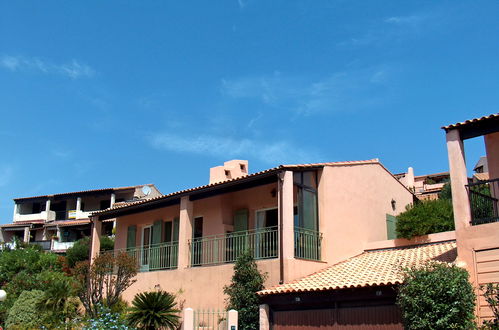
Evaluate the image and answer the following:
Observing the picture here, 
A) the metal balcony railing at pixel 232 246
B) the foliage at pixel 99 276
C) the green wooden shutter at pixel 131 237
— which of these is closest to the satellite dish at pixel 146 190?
the green wooden shutter at pixel 131 237

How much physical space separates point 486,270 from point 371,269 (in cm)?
359

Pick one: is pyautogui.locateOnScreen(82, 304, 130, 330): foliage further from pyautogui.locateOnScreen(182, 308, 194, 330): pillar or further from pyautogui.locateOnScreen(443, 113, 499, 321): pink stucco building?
pyautogui.locateOnScreen(443, 113, 499, 321): pink stucco building

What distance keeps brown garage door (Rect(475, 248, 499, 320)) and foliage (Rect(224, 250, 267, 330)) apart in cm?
602

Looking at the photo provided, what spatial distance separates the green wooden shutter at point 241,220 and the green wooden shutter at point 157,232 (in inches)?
174

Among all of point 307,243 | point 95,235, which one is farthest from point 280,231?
point 95,235

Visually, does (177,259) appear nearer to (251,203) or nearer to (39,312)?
(251,203)

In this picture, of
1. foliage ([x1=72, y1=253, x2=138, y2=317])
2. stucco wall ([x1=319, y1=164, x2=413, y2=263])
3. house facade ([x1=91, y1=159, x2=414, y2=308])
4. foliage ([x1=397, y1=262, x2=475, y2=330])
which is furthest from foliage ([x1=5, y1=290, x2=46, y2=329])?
foliage ([x1=397, y1=262, x2=475, y2=330])

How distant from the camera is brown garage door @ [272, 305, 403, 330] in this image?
517 inches

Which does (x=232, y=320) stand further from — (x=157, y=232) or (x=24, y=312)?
(x=24, y=312)

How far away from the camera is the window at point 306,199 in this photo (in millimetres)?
17469

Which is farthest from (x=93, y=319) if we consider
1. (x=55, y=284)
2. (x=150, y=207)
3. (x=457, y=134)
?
(x=457, y=134)

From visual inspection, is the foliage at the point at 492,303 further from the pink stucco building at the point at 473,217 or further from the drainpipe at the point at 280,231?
the drainpipe at the point at 280,231

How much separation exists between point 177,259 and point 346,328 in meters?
8.70

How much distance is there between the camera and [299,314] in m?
14.9
